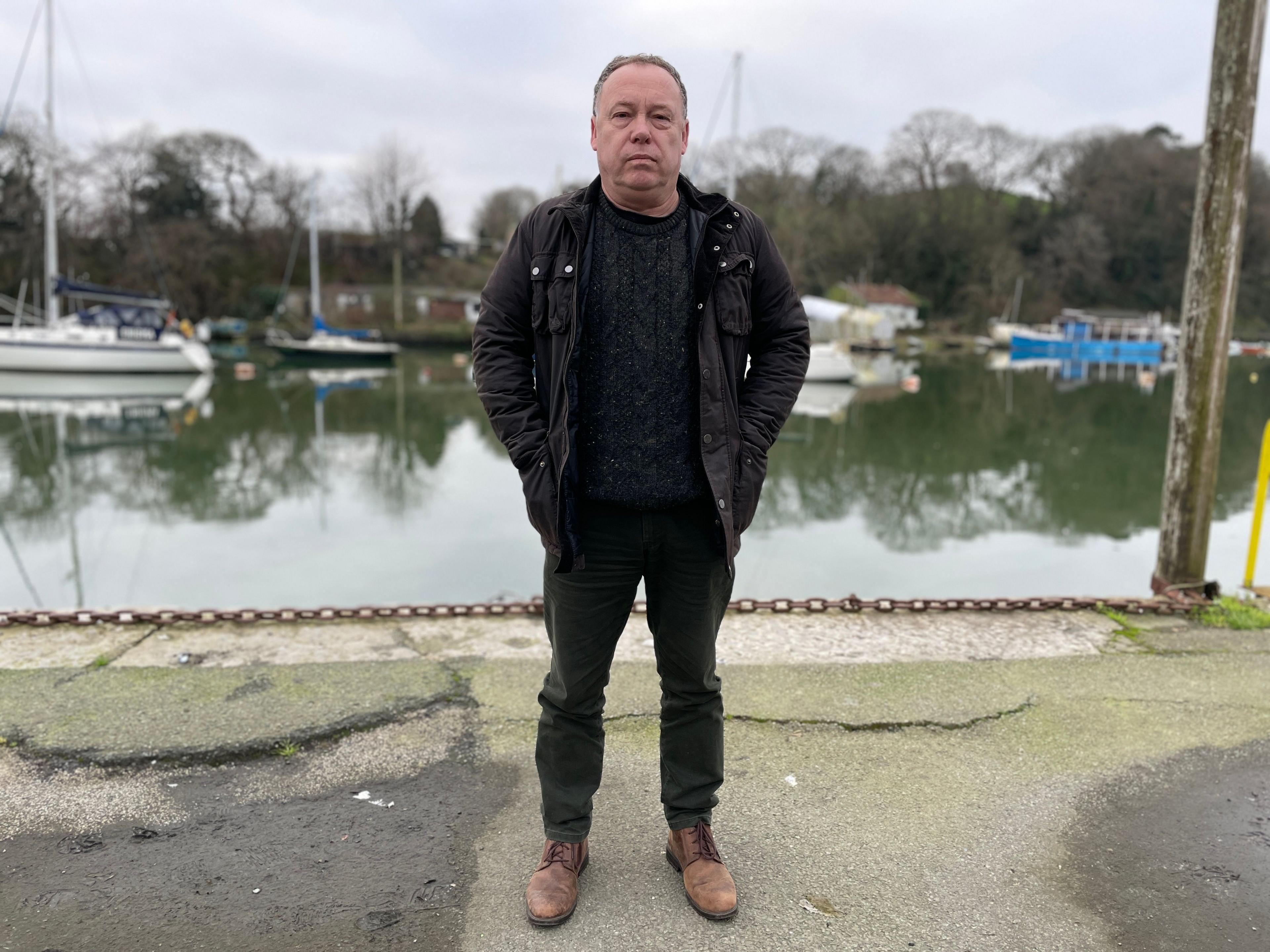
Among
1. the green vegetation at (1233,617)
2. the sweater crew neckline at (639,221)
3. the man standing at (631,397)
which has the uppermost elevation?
the sweater crew neckline at (639,221)

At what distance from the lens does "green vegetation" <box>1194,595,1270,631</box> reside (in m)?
4.48

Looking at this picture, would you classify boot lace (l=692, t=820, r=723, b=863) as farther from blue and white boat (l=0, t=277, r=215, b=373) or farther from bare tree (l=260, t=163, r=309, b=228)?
bare tree (l=260, t=163, r=309, b=228)

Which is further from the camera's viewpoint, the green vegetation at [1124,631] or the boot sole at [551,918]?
the green vegetation at [1124,631]

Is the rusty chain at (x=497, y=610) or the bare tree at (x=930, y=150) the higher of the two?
the bare tree at (x=930, y=150)

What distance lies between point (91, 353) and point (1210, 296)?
105ft

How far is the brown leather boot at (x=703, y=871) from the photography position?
7.47 feet

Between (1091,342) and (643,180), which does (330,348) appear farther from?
(1091,342)

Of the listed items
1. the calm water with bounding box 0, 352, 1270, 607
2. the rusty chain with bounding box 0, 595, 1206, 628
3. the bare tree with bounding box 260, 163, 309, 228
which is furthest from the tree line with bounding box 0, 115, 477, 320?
the rusty chain with bounding box 0, 595, 1206, 628

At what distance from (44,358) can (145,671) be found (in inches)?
1198

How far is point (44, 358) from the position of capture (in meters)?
28.9

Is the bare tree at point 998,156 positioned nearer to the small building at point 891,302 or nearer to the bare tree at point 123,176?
the small building at point 891,302

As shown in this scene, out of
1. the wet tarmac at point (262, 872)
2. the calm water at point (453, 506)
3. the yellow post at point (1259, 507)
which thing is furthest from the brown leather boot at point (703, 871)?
the calm water at point (453, 506)

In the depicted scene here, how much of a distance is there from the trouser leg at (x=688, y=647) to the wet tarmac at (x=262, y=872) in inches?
24.1

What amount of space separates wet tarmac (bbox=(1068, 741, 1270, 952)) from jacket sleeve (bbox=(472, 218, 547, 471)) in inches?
73.4
